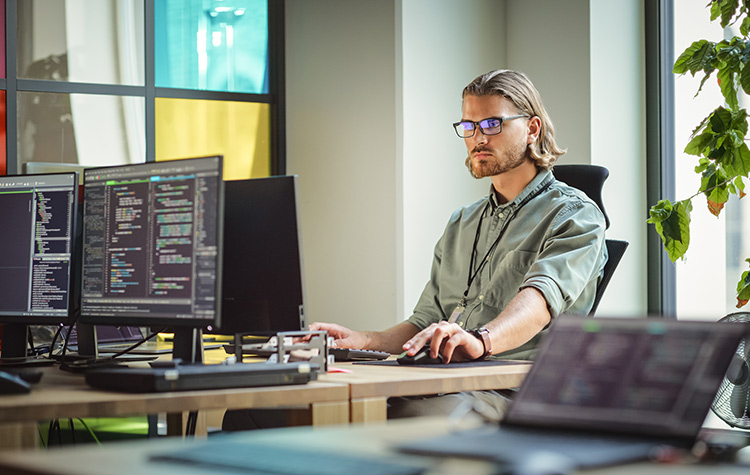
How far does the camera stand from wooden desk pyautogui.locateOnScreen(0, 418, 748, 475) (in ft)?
2.77

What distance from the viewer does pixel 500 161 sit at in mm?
2502

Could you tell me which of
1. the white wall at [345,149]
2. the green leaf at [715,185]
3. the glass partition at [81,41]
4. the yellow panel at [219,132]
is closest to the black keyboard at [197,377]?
the green leaf at [715,185]

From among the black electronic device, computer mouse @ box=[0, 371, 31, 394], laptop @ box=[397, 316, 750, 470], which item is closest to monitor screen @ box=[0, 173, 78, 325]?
computer mouse @ box=[0, 371, 31, 394]

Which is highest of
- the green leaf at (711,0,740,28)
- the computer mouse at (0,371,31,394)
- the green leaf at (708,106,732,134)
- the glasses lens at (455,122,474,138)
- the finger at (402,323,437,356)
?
the green leaf at (711,0,740,28)

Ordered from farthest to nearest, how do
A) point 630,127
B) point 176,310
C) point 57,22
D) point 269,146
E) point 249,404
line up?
1. point 269,146
2. point 57,22
3. point 630,127
4. point 176,310
5. point 249,404

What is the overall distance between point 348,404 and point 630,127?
268cm

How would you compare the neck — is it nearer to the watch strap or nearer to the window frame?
the watch strap

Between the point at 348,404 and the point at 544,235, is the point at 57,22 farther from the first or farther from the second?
the point at 348,404

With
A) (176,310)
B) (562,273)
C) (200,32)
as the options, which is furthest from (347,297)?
(176,310)

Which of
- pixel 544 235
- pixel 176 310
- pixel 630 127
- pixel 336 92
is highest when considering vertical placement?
pixel 336 92

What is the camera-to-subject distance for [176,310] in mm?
1744

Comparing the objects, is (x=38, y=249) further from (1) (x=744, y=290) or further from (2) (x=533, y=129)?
(1) (x=744, y=290)

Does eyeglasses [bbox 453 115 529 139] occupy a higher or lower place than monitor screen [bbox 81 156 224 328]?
higher

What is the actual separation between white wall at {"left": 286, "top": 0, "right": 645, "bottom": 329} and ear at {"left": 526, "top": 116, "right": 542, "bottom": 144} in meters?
1.29
